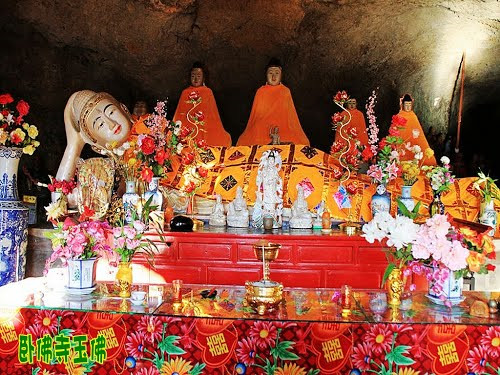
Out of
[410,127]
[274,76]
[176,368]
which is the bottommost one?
[176,368]

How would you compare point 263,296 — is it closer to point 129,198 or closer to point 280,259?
point 280,259

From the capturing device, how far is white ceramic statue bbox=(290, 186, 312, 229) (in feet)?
16.9

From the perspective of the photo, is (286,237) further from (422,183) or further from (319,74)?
(319,74)

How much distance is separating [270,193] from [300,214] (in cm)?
36

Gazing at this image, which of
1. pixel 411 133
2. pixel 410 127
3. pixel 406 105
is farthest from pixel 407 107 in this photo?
pixel 411 133

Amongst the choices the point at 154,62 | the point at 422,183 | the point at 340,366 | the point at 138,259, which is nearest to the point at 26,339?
the point at 340,366

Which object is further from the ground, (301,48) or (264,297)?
(301,48)

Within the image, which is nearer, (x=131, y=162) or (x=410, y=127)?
(x=131, y=162)

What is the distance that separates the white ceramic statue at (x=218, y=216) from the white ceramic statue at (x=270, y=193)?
0.33 meters

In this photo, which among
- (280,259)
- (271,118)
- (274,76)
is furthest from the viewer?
(274,76)

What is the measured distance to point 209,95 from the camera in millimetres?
8711

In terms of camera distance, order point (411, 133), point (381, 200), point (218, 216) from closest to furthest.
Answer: point (381, 200)
point (218, 216)
point (411, 133)

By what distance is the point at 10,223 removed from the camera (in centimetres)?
470

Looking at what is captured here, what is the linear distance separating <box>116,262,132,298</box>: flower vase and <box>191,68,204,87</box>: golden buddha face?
21.0 ft
